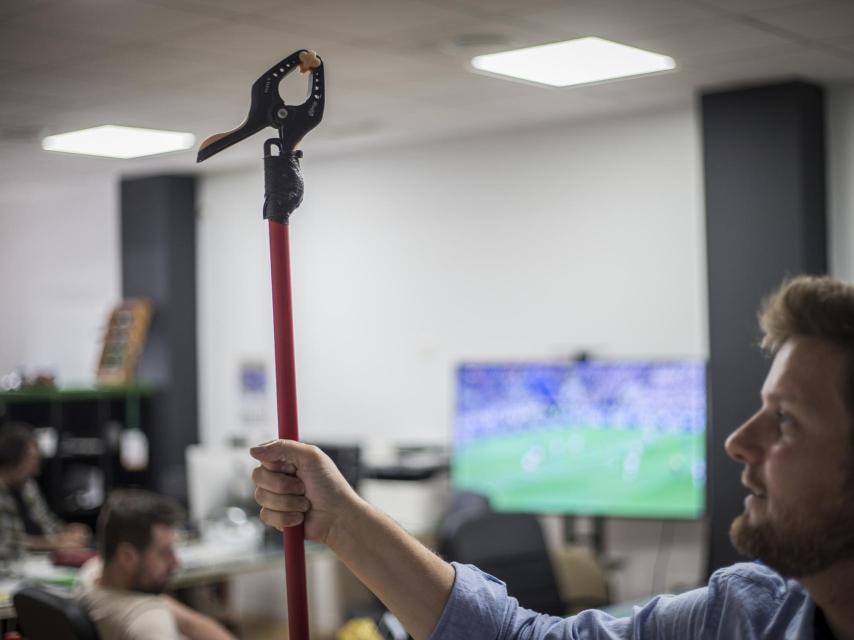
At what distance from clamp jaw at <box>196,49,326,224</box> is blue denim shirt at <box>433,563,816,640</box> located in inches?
21.9

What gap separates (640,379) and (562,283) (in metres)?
0.86

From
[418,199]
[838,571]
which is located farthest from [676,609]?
[418,199]

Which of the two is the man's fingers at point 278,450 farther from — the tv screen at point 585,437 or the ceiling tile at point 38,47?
the tv screen at point 585,437

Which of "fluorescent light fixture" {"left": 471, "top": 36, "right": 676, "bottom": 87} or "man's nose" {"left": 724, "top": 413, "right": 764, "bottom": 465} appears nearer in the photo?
"man's nose" {"left": 724, "top": 413, "right": 764, "bottom": 465}

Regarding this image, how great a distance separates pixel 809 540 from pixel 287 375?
2.05ft

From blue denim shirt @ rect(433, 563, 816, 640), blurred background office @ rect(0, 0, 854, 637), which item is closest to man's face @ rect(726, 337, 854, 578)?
blue denim shirt @ rect(433, 563, 816, 640)

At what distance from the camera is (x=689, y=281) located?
223 inches

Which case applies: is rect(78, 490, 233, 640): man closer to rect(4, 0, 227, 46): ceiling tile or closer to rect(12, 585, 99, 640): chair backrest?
rect(12, 585, 99, 640): chair backrest

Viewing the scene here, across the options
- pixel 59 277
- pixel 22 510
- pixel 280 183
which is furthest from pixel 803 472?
pixel 59 277

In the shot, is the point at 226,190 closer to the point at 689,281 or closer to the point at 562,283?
the point at 562,283

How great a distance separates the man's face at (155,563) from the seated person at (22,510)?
1.39 metres

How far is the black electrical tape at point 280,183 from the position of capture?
1.37 meters

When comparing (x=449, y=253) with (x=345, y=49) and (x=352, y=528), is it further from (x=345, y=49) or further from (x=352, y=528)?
(x=352, y=528)

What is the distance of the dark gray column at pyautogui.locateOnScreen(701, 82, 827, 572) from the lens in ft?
16.7
